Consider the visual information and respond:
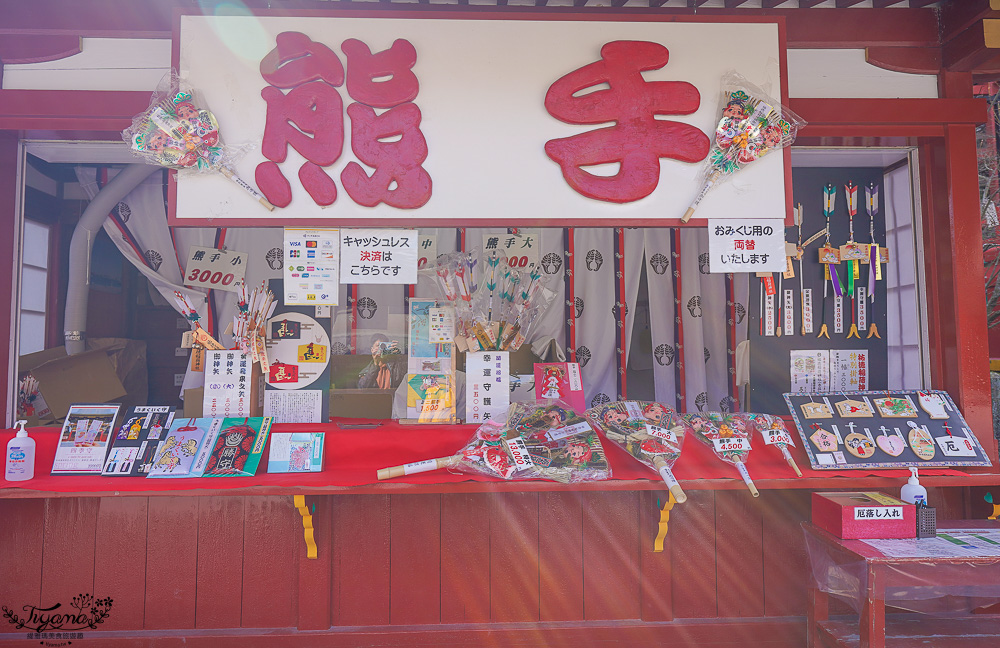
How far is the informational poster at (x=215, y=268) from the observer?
5562 mm

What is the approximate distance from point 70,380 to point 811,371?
5.84 meters

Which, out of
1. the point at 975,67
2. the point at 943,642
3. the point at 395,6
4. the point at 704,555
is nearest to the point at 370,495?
the point at 704,555

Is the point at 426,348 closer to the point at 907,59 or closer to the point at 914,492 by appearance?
the point at 914,492

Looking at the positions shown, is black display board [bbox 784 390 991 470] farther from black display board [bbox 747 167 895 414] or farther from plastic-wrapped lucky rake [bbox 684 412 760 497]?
black display board [bbox 747 167 895 414]

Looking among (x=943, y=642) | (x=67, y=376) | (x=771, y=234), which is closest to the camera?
(x=943, y=642)

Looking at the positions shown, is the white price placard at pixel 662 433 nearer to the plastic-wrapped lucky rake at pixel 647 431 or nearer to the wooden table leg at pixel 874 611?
the plastic-wrapped lucky rake at pixel 647 431

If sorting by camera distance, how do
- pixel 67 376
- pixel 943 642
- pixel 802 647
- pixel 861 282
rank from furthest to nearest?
1. pixel 861 282
2. pixel 67 376
3. pixel 802 647
4. pixel 943 642

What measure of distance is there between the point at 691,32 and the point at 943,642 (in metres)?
3.60

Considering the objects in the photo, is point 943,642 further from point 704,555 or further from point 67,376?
point 67,376

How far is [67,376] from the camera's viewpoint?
4.00 m

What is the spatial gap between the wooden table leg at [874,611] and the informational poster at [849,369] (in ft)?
8.84

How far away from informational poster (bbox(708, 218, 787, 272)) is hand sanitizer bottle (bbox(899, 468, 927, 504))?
1.35 m

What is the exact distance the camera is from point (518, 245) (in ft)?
19.0

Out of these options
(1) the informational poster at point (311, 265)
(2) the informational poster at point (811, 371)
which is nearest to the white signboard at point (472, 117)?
(1) the informational poster at point (311, 265)
